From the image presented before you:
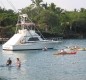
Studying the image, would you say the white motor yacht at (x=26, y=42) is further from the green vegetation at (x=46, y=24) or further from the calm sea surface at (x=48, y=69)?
the green vegetation at (x=46, y=24)

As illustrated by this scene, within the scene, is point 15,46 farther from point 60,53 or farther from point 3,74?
point 3,74

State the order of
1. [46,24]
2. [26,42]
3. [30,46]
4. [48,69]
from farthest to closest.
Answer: [46,24] < [26,42] < [30,46] < [48,69]

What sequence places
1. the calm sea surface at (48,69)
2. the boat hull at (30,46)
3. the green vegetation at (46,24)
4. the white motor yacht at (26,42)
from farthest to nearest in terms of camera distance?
the green vegetation at (46,24)
the white motor yacht at (26,42)
the boat hull at (30,46)
the calm sea surface at (48,69)

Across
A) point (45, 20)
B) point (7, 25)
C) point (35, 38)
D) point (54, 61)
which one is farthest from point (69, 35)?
point (54, 61)

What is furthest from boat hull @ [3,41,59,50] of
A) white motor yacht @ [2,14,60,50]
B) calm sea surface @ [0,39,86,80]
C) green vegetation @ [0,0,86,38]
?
green vegetation @ [0,0,86,38]

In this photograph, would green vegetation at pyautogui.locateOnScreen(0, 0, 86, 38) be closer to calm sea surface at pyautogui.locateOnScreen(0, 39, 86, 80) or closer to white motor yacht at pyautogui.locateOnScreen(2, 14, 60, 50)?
white motor yacht at pyautogui.locateOnScreen(2, 14, 60, 50)

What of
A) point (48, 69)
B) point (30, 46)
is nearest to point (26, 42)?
point (30, 46)

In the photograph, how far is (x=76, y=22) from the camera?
197m

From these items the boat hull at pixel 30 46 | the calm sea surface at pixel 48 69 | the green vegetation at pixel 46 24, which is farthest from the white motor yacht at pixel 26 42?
the green vegetation at pixel 46 24

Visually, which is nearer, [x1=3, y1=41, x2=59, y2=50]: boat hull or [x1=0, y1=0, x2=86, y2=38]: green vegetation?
[x1=3, y1=41, x2=59, y2=50]: boat hull

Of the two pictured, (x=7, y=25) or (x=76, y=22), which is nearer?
(x=7, y=25)

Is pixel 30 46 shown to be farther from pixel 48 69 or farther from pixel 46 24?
pixel 46 24

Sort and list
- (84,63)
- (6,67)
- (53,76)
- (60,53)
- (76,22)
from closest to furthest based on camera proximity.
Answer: (53,76), (6,67), (84,63), (60,53), (76,22)

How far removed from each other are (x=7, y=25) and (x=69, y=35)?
23.9 meters
